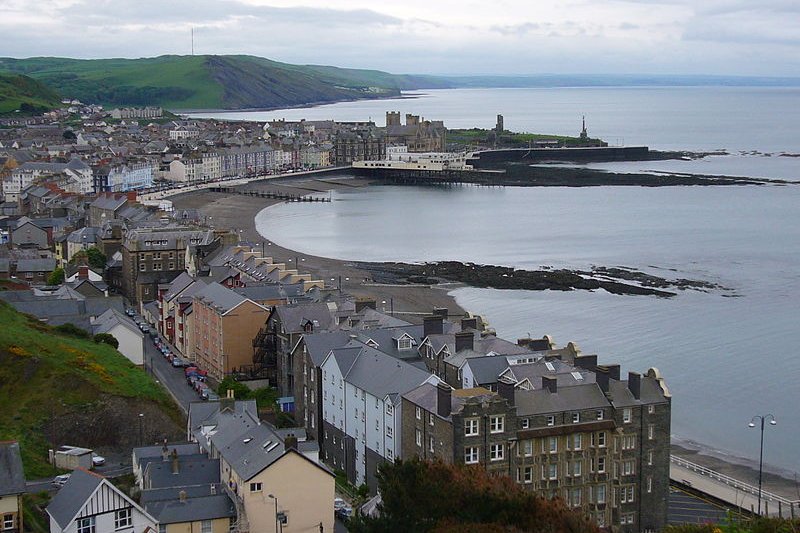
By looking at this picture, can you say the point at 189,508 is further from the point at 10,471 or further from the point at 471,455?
the point at 471,455

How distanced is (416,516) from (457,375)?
29.5 feet

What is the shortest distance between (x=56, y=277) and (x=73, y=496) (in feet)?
93.1

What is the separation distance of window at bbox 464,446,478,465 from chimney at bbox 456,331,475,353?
5.07m

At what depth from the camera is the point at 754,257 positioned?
2415 inches

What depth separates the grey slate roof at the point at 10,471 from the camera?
18.3m

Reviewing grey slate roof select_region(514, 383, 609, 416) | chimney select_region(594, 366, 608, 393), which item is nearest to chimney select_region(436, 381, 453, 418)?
grey slate roof select_region(514, 383, 609, 416)

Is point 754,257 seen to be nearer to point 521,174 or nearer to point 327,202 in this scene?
point 327,202

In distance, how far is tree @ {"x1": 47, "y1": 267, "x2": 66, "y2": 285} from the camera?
44800 millimetres

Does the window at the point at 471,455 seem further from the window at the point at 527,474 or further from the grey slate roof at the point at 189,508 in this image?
the grey slate roof at the point at 189,508

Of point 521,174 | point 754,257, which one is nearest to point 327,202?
point 521,174

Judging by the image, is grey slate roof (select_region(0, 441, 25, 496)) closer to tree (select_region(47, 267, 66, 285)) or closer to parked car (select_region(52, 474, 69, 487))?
parked car (select_region(52, 474, 69, 487))

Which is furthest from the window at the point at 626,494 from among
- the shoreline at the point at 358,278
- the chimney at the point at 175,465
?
the chimney at the point at 175,465

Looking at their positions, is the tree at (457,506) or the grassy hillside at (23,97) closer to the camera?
the tree at (457,506)

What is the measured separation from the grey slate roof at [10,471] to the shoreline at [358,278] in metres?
16.9
